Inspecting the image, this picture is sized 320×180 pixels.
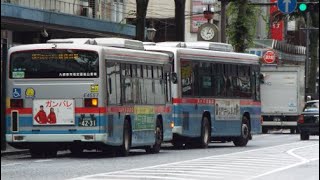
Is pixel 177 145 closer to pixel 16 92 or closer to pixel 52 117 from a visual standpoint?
pixel 52 117

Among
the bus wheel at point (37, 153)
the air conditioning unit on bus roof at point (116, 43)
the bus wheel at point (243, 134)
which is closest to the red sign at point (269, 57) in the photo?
the bus wheel at point (243, 134)

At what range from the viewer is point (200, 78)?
3238 centimetres

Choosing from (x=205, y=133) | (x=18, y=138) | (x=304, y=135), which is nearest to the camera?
(x=18, y=138)

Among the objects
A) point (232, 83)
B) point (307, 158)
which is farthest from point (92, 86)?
point (232, 83)

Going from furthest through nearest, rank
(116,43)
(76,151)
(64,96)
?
(76,151) → (116,43) → (64,96)

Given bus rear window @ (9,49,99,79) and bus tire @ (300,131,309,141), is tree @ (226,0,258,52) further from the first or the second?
bus rear window @ (9,49,99,79)

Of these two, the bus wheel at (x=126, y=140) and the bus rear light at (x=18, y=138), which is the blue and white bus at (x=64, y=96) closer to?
the bus rear light at (x=18, y=138)

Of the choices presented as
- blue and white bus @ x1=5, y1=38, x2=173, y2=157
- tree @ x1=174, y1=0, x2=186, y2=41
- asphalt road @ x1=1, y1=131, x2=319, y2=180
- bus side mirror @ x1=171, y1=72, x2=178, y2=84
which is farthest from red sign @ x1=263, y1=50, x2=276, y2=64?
blue and white bus @ x1=5, y1=38, x2=173, y2=157

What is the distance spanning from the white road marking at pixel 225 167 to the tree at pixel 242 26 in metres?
21.2

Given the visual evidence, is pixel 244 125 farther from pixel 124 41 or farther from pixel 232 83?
pixel 124 41

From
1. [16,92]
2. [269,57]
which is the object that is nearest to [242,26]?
[269,57]

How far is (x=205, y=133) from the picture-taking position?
3275 cm

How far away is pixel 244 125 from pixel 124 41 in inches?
348

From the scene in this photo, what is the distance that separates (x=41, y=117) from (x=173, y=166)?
15.3ft
